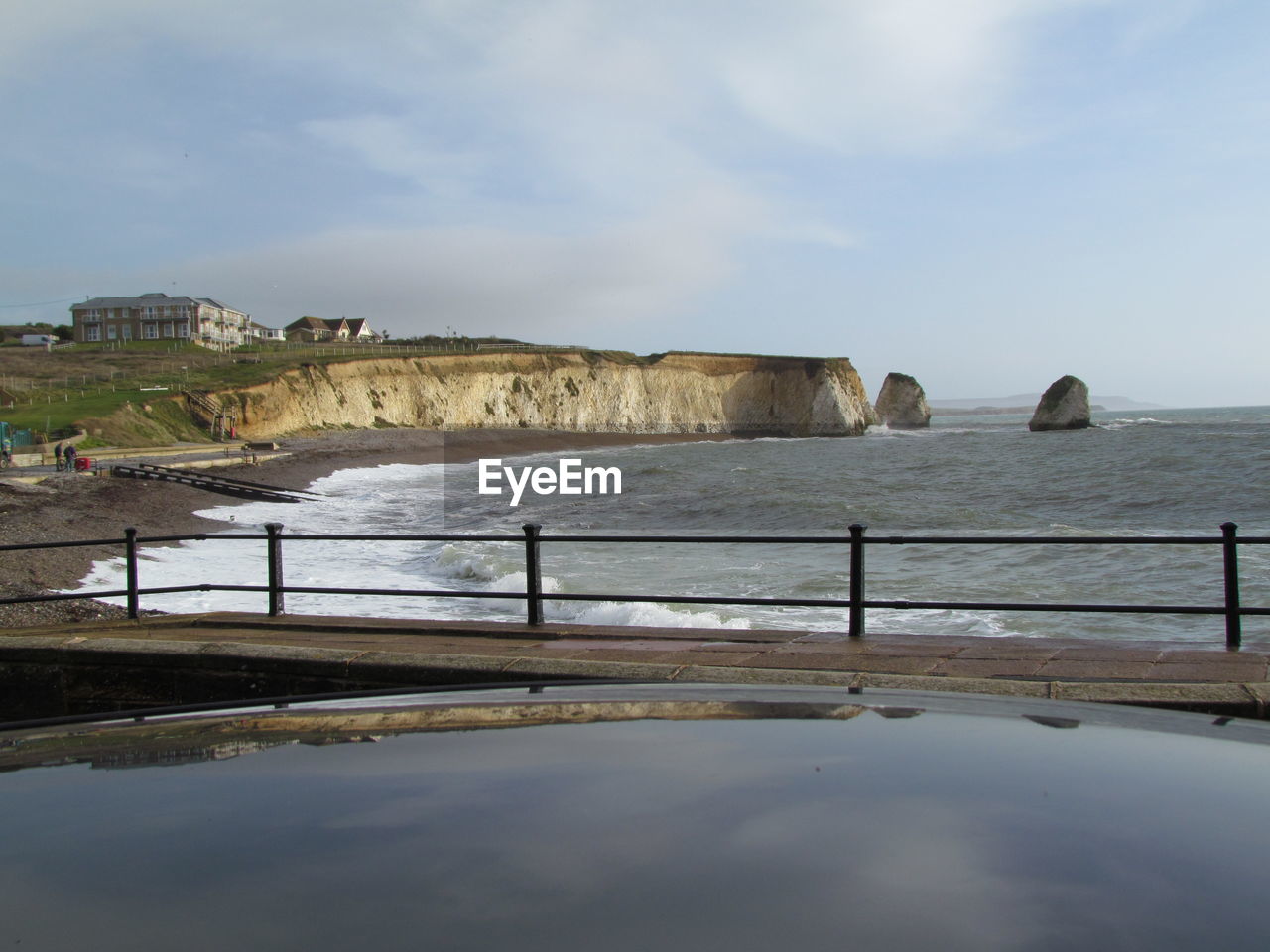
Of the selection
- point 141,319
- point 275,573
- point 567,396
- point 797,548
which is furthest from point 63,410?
point 141,319

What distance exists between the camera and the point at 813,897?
4.42ft

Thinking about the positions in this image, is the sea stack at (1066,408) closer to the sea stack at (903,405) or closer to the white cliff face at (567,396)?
the white cliff face at (567,396)

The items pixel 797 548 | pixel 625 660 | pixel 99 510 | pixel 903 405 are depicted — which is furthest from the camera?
pixel 903 405

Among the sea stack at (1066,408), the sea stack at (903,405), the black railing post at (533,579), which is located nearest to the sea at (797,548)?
the black railing post at (533,579)

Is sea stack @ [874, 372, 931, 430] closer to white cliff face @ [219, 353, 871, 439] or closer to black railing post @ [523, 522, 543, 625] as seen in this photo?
white cliff face @ [219, 353, 871, 439]

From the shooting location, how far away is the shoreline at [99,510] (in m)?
16.3

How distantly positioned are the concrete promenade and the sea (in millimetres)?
1410

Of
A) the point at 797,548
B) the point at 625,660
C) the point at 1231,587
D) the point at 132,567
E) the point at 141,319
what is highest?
the point at 141,319

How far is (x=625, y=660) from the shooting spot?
6387mm

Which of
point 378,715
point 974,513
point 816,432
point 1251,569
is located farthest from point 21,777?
point 816,432

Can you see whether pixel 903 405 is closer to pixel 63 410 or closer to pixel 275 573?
pixel 63 410

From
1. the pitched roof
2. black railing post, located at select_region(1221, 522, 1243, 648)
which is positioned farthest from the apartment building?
black railing post, located at select_region(1221, 522, 1243, 648)

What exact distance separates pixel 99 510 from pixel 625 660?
27016mm

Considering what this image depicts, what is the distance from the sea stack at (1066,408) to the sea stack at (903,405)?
144 ft
